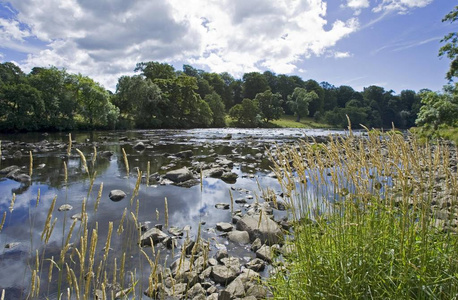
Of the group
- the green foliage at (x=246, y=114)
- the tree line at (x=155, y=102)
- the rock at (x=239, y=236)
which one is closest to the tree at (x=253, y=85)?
the tree line at (x=155, y=102)

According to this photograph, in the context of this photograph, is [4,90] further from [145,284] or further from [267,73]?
[267,73]

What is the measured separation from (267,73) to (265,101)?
52457mm

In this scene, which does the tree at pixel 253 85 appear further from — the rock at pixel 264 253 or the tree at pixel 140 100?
the rock at pixel 264 253

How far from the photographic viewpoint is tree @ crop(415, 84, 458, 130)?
26.4 metres

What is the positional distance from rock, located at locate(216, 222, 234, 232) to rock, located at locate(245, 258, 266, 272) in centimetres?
222

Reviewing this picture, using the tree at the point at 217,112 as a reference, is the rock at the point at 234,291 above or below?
below

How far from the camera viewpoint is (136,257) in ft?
23.6

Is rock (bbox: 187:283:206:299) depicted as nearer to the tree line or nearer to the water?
the water

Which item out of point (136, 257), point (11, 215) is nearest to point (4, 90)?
point (11, 215)

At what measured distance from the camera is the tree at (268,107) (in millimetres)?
98375

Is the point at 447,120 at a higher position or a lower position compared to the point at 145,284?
higher

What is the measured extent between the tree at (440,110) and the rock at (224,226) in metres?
27.0

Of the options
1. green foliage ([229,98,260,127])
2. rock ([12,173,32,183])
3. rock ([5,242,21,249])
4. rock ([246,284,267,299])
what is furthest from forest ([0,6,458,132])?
rock ([12,173,32,183])

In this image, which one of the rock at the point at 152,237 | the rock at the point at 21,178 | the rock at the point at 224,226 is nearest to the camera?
the rock at the point at 152,237
